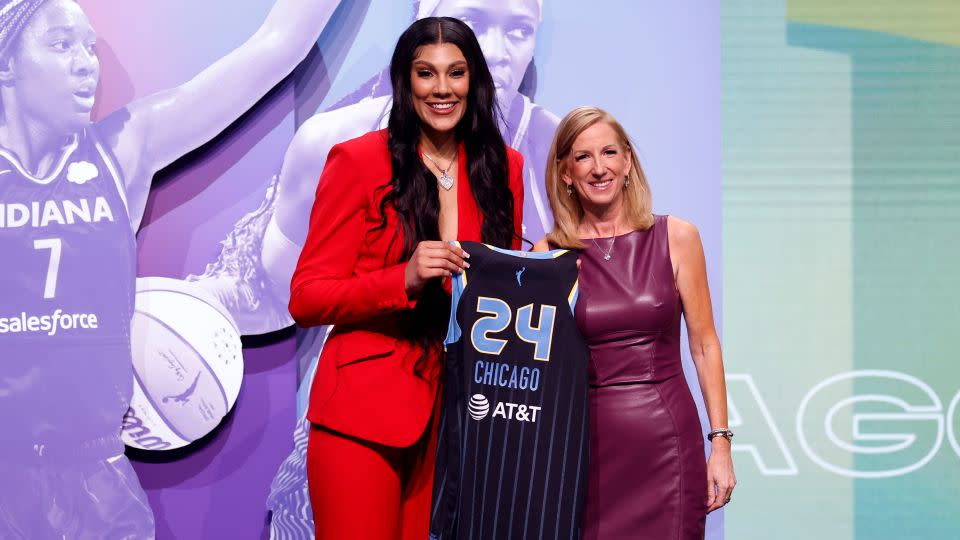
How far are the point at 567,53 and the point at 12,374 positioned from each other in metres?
2.23

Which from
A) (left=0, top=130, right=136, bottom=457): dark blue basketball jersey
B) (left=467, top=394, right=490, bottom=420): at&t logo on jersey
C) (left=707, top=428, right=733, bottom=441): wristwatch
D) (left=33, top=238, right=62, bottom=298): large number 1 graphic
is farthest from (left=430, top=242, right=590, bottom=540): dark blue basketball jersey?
(left=33, top=238, right=62, bottom=298): large number 1 graphic

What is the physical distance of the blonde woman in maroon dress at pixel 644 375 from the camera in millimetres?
2078

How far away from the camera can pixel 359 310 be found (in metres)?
1.94

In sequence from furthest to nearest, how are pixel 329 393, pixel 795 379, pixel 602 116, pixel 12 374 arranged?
pixel 795 379
pixel 12 374
pixel 602 116
pixel 329 393

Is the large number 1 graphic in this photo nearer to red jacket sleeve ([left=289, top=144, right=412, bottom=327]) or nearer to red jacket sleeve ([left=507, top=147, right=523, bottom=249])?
red jacket sleeve ([left=289, top=144, right=412, bottom=327])

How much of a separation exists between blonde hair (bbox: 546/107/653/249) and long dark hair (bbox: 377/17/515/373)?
15 cm

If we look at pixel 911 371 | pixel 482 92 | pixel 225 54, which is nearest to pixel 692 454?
pixel 482 92

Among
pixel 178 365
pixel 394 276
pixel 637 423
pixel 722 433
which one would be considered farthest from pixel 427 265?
pixel 178 365

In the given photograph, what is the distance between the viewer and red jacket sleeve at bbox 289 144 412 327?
1944 mm

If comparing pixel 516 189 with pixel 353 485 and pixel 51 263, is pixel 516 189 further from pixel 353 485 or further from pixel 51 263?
pixel 51 263

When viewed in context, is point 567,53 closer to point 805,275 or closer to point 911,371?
point 805,275

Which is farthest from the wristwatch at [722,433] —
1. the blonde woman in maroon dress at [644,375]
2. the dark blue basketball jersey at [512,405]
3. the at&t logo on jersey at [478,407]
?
the at&t logo on jersey at [478,407]

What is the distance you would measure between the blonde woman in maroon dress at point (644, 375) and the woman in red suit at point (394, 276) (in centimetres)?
28

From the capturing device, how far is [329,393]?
201 cm
